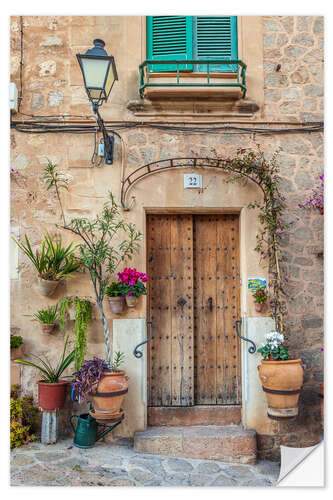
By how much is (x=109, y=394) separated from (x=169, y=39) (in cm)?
334

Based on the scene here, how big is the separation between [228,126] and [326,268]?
1.62 meters

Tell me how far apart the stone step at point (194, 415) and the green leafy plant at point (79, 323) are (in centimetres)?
92

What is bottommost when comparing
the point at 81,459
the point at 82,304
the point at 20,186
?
the point at 81,459

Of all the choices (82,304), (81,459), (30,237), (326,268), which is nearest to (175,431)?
(81,459)

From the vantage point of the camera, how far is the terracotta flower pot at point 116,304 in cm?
399

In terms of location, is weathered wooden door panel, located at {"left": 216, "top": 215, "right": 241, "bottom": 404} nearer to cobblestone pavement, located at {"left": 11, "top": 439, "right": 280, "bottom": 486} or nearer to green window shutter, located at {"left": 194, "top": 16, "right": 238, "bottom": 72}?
cobblestone pavement, located at {"left": 11, "top": 439, "right": 280, "bottom": 486}

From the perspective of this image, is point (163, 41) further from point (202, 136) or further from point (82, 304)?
point (82, 304)

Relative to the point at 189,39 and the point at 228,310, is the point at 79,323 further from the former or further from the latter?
the point at 189,39

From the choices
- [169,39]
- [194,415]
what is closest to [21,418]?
[194,415]

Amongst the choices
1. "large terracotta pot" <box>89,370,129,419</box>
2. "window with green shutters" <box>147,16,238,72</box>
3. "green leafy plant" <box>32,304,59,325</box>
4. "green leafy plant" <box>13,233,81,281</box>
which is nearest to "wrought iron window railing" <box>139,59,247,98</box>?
"window with green shutters" <box>147,16,238,72</box>

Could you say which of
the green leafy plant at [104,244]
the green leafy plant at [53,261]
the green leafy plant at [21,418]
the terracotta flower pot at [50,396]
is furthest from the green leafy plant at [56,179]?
the green leafy plant at [21,418]

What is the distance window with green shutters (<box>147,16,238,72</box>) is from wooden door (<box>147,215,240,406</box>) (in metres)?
1.55

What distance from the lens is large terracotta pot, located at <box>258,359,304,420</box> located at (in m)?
3.69

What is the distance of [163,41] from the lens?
14.2ft
